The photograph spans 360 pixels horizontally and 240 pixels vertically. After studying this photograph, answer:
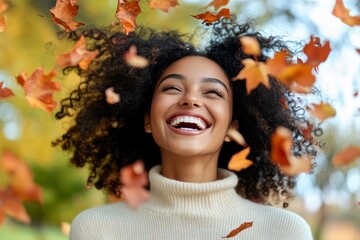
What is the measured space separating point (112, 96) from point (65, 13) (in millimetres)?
403

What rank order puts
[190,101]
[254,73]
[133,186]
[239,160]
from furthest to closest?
[239,160] < [190,101] < [254,73] < [133,186]

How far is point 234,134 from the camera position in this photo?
10.3 ft

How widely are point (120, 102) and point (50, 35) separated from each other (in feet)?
10.9

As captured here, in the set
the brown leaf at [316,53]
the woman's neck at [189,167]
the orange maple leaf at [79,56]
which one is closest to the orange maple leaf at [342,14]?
the brown leaf at [316,53]

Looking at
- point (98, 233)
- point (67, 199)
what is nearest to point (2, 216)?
point (98, 233)

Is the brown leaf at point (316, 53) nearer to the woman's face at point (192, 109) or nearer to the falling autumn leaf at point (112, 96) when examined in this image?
the woman's face at point (192, 109)

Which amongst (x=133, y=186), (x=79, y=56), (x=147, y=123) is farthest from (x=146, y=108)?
(x=133, y=186)

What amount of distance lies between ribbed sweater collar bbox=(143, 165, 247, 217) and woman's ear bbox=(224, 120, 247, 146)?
6.7 inches

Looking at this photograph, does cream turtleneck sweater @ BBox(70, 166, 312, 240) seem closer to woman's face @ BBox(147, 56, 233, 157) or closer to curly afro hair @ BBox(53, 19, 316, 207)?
woman's face @ BBox(147, 56, 233, 157)

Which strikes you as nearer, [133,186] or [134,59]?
[133,186]

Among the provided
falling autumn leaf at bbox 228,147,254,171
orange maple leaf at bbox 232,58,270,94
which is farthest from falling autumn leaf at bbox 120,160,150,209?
falling autumn leaf at bbox 228,147,254,171

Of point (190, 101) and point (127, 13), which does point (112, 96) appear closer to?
point (127, 13)

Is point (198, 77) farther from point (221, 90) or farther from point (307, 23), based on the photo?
point (307, 23)

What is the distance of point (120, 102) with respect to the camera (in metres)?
3.36
